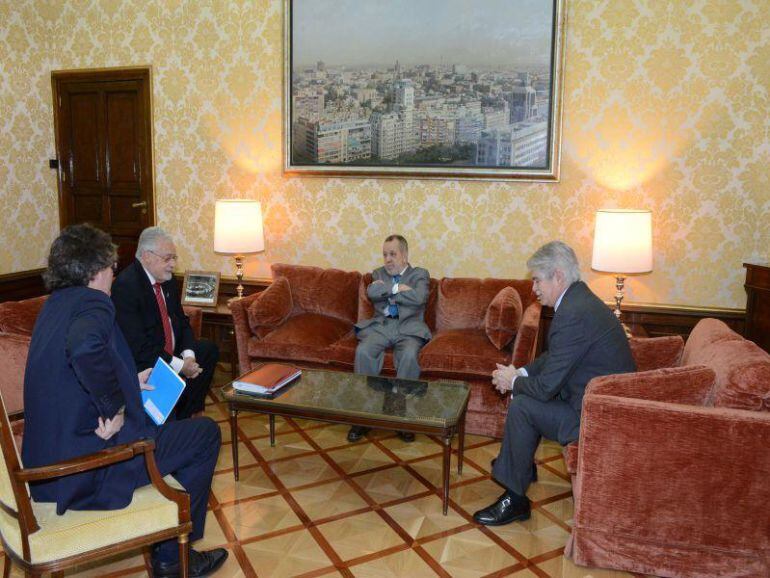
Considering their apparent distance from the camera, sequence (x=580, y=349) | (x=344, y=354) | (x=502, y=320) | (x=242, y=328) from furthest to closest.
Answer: (x=242, y=328) → (x=344, y=354) → (x=502, y=320) → (x=580, y=349)

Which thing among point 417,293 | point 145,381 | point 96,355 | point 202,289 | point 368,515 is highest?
point 96,355

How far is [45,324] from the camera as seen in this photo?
2199 mm

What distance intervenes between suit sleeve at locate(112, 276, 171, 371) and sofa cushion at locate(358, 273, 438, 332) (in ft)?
5.58

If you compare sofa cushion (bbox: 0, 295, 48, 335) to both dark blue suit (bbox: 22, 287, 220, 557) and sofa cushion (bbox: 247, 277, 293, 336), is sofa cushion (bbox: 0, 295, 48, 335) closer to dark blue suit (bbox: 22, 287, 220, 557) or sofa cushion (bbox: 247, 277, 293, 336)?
sofa cushion (bbox: 247, 277, 293, 336)

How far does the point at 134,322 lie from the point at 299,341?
1239 millimetres

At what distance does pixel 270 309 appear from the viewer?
15.3 ft

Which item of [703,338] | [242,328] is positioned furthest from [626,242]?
[242,328]

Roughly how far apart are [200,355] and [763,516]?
9.74ft

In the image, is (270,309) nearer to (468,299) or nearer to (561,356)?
(468,299)

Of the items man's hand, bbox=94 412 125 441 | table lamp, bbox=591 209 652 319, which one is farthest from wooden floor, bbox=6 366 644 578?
table lamp, bbox=591 209 652 319

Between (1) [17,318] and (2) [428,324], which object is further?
(2) [428,324]

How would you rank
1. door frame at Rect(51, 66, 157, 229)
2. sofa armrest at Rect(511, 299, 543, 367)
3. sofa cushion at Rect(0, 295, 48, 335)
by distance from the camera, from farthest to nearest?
door frame at Rect(51, 66, 157, 229) → sofa armrest at Rect(511, 299, 543, 367) → sofa cushion at Rect(0, 295, 48, 335)

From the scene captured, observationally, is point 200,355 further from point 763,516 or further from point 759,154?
point 759,154

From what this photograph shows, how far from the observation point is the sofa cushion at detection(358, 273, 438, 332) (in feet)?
15.7
